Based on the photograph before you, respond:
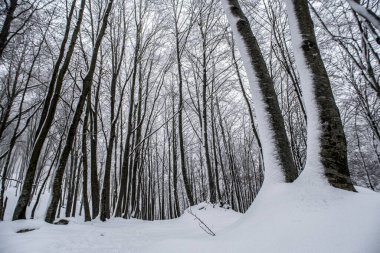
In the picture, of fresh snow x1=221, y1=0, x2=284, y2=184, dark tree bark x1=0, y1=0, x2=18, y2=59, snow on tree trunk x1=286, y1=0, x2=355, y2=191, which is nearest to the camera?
snow on tree trunk x1=286, y1=0, x2=355, y2=191

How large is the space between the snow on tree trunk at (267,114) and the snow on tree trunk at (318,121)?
0.71 ft

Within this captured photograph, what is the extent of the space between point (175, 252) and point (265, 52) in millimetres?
→ 8500

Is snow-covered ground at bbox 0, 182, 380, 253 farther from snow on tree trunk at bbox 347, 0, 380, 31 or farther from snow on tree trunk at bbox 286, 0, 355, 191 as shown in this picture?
snow on tree trunk at bbox 347, 0, 380, 31

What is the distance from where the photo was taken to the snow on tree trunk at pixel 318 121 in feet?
5.56

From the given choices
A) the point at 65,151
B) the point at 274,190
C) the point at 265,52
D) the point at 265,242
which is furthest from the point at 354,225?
the point at 265,52

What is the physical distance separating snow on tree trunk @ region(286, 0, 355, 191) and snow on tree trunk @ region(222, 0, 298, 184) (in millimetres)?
216

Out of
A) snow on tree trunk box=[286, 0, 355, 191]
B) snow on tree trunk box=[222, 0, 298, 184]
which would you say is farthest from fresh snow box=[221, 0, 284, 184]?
snow on tree trunk box=[286, 0, 355, 191]

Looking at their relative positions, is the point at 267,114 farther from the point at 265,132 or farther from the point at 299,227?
the point at 299,227

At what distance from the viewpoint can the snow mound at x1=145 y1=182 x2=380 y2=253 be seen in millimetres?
1182

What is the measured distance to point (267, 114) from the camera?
7.10ft

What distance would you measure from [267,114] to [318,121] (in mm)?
468

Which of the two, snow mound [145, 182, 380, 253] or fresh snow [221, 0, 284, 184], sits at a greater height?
fresh snow [221, 0, 284, 184]

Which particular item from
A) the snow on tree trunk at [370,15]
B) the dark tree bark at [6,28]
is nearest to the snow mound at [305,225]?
the snow on tree trunk at [370,15]

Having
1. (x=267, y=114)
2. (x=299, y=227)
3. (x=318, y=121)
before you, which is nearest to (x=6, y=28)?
(x=267, y=114)
